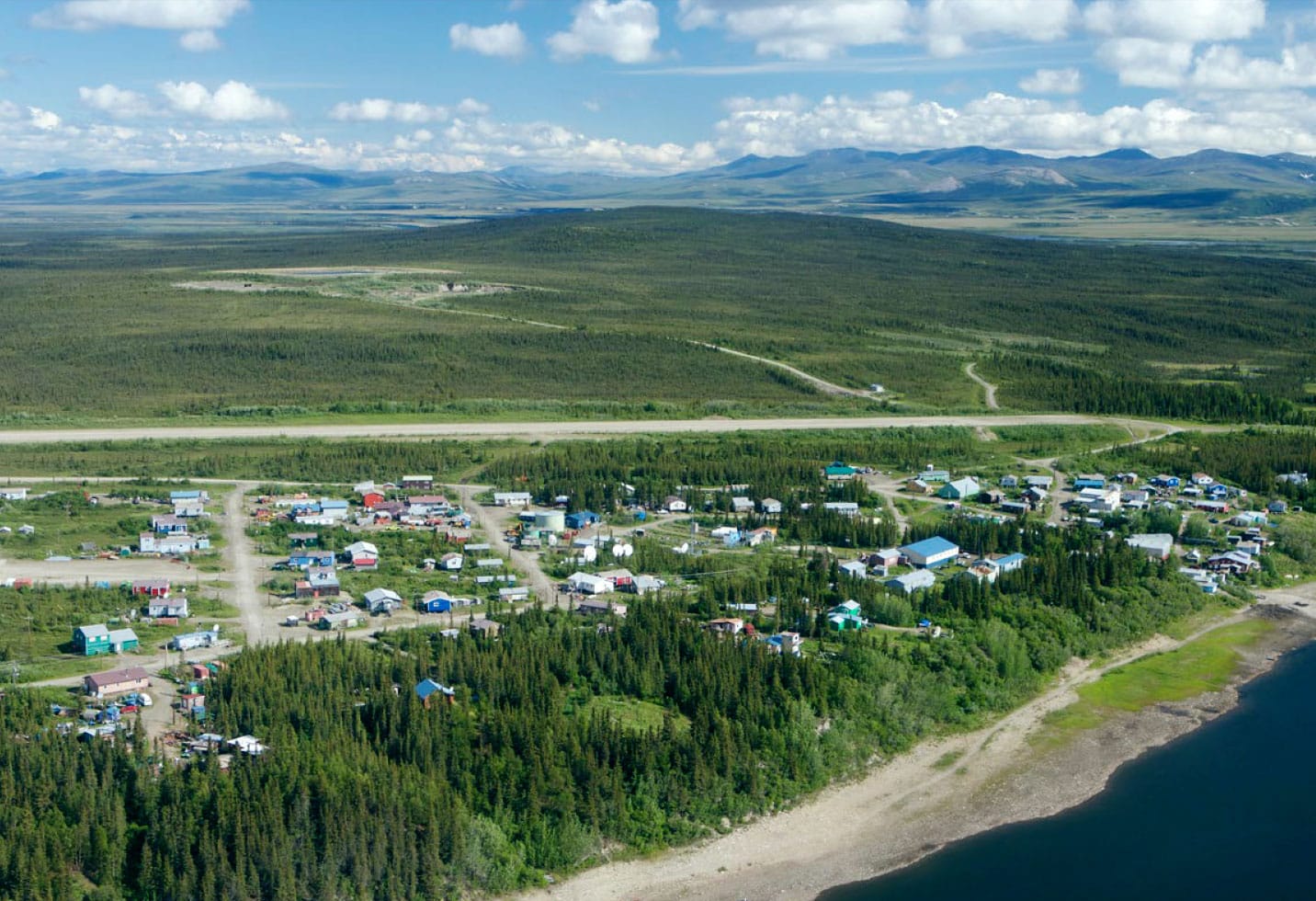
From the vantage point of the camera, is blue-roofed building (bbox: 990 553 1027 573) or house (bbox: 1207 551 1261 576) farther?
house (bbox: 1207 551 1261 576)

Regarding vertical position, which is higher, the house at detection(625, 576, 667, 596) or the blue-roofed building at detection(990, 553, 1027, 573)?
the house at detection(625, 576, 667, 596)

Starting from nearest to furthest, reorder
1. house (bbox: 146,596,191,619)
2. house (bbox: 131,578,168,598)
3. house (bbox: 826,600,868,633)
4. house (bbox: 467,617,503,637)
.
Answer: house (bbox: 467,617,503,637)
house (bbox: 826,600,868,633)
house (bbox: 146,596,191,619)
house (bbox: 131,578,168,598)

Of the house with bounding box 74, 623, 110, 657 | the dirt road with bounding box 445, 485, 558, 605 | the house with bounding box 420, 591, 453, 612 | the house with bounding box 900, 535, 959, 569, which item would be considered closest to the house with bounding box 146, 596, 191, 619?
the house with bounding box 74, 623, 110, 657

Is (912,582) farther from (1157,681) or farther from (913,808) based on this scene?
(913,808)

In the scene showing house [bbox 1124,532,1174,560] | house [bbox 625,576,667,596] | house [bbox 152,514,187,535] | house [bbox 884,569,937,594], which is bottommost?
house [bbox 1124,532,1174,560]

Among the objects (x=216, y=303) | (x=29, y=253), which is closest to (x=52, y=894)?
(x=216, y=303)

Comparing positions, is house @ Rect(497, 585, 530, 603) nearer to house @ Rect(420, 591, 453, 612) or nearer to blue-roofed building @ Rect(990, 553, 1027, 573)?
house @ Rect(420, 591, 453, 612)

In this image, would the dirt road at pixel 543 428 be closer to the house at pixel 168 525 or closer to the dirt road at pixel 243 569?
the dirt road at pixel 243 569

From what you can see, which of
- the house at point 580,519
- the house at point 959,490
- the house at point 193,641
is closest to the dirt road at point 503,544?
the house at point 580,519

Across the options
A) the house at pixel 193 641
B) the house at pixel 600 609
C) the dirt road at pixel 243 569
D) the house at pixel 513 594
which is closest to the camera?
the house at pixel 193 641
